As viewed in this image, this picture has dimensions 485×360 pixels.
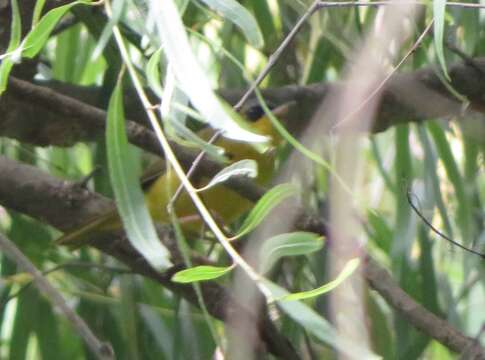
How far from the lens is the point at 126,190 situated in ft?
3.12

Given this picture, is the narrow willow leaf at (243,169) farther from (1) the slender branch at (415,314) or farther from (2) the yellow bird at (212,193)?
(2) the yellow bird at (212,193)

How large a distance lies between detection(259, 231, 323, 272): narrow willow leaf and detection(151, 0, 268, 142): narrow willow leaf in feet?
0.40

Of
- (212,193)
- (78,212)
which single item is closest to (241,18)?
(78,212)

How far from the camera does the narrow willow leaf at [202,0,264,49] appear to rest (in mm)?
869

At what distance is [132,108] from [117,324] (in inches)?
14.5

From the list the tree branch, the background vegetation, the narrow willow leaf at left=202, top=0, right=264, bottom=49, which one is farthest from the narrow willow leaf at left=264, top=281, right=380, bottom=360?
the tree branch

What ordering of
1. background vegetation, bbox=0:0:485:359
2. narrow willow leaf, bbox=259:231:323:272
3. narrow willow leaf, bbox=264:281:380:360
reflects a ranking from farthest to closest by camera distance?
background vegetation, bbox=0:0:485:359
narrow willow leaf, bbox=259:231:323:272
narrow willow leaf, bbox=264:281:380:360

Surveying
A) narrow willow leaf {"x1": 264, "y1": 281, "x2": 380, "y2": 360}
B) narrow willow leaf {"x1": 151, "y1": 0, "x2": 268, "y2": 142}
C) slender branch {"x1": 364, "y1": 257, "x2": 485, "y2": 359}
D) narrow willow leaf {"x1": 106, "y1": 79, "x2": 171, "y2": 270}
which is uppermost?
narrow willow leaf {"x1": 151, "y1": 0, "x2": 268, "y2": 142}

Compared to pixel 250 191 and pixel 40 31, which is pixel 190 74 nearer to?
pixel 40 31

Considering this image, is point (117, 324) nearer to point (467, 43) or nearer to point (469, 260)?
point (469, 260)

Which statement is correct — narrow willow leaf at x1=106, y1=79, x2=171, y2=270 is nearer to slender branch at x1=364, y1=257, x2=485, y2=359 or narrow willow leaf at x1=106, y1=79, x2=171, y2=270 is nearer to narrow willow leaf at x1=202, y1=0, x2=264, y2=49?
narrow willow leaf at x1=202, y1=0, x2=264, y2=49

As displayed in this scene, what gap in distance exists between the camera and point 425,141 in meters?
1.78

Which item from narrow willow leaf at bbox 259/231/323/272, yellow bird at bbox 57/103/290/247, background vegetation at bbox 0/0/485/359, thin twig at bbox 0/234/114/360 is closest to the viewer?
narrow willow leaf at bbox 259/231/323/272

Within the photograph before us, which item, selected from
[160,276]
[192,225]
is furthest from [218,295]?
[192,225]
